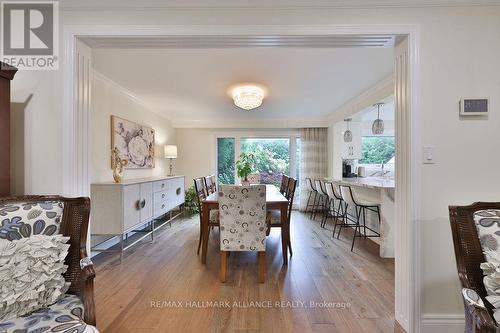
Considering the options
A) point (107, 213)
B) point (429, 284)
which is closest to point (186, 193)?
point (107, 213)

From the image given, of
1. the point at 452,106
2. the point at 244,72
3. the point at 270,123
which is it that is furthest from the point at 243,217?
the point at 270,123

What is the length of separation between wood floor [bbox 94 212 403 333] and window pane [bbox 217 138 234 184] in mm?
2784

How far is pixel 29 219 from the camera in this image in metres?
1.29

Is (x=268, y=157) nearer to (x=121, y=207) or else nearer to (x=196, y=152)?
(x=196, y=152)

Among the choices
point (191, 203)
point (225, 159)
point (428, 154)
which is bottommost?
point (191, 203)

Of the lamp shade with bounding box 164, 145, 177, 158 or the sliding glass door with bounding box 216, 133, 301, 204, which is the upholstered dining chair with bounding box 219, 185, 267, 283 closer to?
the lamp shade with bounding box 164, 145, 177, 158

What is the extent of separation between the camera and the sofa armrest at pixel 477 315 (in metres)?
0.94

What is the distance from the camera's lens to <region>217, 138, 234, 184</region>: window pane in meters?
5.99

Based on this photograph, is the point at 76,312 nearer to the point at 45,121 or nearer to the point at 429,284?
the point at 45,121

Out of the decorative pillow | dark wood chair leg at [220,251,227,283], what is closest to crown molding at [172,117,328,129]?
dark wood chair leg at [220,251,227,283]

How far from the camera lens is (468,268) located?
1.21 meters

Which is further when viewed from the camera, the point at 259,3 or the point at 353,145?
the point at 353,145

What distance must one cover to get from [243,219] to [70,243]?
1356 millimetres

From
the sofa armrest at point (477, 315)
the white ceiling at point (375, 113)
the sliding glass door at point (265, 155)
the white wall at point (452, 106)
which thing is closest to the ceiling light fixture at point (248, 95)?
the white wall at point (452, 106)
